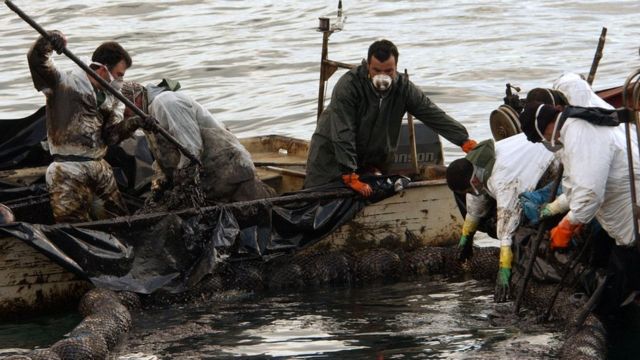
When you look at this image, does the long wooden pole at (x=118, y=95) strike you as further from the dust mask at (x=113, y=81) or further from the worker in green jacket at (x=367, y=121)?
the worker in green jacket at (x=367, y=121)

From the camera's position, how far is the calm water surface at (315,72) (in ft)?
34.2

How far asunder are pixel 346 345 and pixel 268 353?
2.01ft

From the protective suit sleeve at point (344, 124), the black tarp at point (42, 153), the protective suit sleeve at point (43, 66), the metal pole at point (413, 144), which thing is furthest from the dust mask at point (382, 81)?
the protective suit sleeve at point (43, 66)

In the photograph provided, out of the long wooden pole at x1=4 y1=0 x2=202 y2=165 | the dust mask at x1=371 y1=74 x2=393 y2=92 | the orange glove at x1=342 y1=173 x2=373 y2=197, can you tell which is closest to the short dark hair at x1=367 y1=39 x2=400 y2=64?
the dust mask at x1=371 y1=74 x2=393 y2=92

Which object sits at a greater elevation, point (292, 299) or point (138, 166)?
point (138, 166)

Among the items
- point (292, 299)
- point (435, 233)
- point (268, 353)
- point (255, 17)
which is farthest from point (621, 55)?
point (268, 353)

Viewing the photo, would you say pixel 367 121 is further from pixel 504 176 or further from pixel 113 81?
pixel 113 81

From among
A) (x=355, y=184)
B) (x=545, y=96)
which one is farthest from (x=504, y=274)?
(x=355, y=184)

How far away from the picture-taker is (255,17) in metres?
30.8

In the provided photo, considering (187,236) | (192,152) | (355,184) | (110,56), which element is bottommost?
(187,236)

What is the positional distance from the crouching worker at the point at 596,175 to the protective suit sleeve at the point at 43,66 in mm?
3908

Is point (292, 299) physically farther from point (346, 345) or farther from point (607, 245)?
point (607, 245)

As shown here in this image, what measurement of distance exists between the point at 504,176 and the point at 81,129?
3574 mm

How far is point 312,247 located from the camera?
40.8 feet
